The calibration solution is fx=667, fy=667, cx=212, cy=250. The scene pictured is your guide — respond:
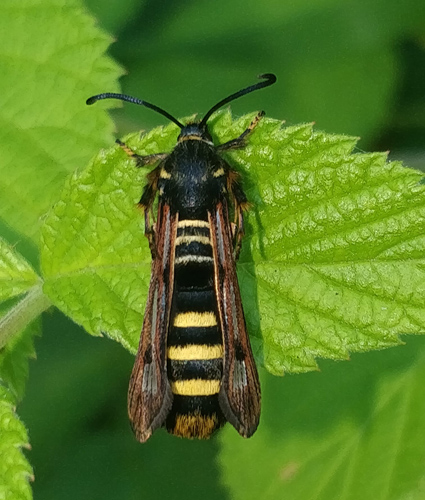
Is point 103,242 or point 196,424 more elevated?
point 103,242

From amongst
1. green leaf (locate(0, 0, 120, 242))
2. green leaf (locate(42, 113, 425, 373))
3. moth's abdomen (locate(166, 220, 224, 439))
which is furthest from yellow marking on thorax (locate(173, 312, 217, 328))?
green leaf (locate(0, 0, 120, 242))

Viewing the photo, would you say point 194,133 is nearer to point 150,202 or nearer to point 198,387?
point 150,202

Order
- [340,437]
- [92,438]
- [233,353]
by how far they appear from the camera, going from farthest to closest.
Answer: [92,438] → [340,437] → [233,353]

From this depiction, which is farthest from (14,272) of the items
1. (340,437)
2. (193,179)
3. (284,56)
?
(284,56)

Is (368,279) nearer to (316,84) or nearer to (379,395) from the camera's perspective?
(379,395)

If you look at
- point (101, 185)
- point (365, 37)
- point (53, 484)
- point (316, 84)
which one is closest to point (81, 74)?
point (101, 185)

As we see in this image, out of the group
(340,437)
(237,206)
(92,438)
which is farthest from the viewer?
(92,438)

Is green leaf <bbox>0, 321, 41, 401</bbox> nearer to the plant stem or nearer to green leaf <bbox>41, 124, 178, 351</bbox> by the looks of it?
the plant stem

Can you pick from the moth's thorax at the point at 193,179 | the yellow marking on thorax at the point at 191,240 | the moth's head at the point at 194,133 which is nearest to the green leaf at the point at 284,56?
the moth's head at the point at 194,133
